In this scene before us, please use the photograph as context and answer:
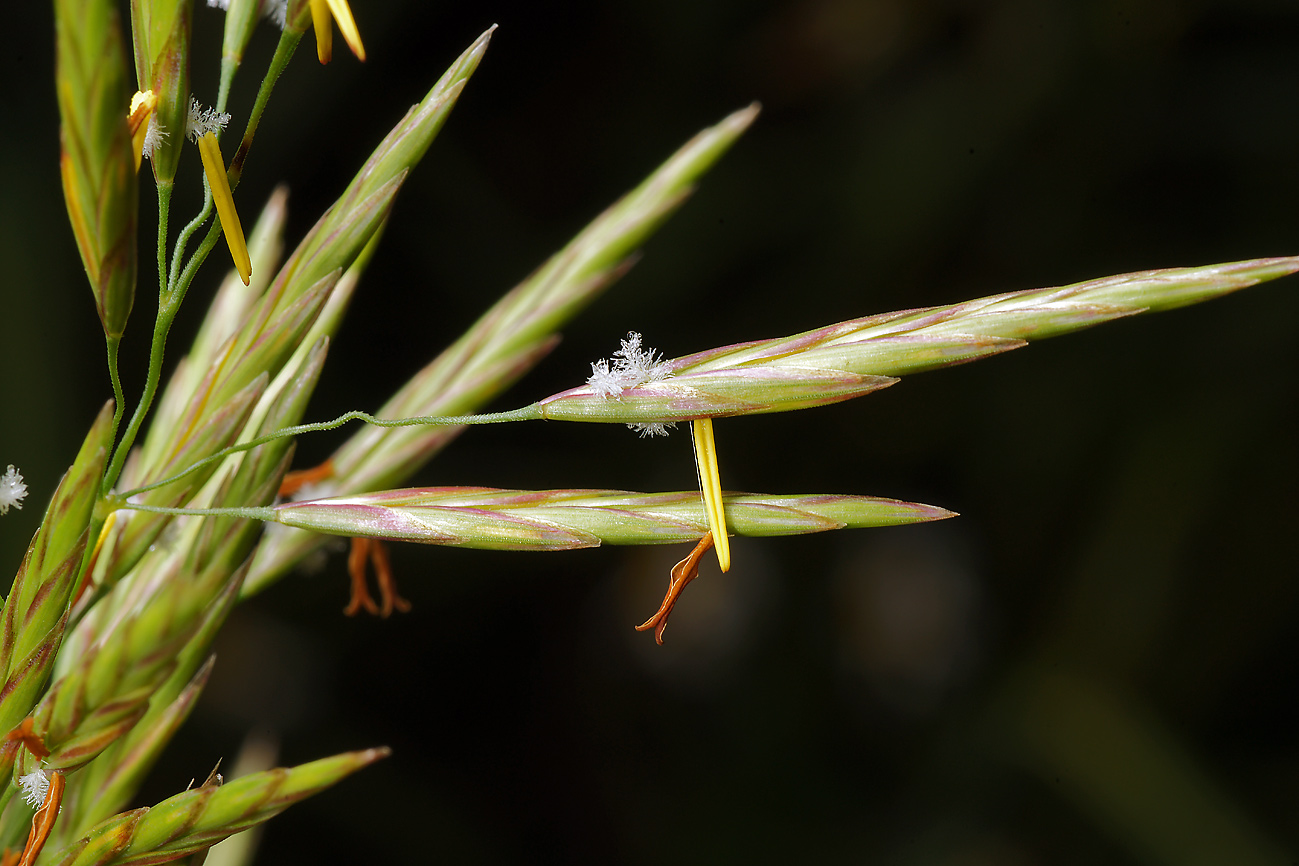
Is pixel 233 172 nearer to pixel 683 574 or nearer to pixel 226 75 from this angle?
pixel 226 75

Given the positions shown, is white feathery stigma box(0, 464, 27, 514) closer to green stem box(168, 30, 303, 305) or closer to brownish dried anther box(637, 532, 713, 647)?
green stem box(168, 30, 303, 305)

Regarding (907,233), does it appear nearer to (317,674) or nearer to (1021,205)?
(1021,205)

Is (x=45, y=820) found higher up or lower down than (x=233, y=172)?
lower down

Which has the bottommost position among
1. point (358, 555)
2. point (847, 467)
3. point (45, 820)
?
point (45, 820)

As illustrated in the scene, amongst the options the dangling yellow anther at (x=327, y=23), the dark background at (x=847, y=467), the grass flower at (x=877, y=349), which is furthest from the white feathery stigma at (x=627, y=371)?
the dark background at (x=847, y=467)

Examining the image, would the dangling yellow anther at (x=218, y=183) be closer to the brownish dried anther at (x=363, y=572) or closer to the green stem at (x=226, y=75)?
the green stem at (x=226, y=75)

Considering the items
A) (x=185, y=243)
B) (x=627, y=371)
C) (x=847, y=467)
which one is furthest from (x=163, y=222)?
(x=847, y=467)

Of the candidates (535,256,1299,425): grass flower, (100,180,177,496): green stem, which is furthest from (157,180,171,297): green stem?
(535,256,1299,425): grass flower

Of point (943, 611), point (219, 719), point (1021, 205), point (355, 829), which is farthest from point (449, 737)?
point (1021, 205)
